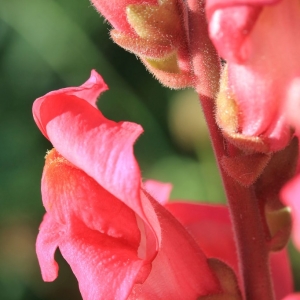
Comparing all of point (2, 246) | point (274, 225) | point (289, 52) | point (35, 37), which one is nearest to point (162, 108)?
point (35, 37)

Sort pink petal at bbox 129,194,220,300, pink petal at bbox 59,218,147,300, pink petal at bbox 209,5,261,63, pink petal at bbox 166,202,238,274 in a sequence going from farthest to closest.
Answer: pink petal at bbox 166,202,238,274 < pink petal at bbox 129,194,220,300 < pink petal at bbox 59,218,147,300 < pink petal at bbox 209,5,261,63

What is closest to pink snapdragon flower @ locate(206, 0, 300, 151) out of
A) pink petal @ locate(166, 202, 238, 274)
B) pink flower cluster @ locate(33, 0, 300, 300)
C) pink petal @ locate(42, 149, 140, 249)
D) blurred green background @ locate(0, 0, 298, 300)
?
pink flower cluster @ locate(33, 0, 300, 300)

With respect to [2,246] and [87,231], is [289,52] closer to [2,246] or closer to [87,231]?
[87,231]

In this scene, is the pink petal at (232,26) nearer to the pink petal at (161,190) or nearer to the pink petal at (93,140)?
the pink petal at (93,140)

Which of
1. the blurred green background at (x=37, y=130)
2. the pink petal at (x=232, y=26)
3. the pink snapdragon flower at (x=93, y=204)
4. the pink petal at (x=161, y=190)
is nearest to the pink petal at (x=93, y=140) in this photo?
the pink snapdragon flower at (x=93, y=204)

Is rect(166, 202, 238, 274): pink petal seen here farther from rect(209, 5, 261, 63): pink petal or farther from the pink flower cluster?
rect(209, 5, 261, 63): pink petal
